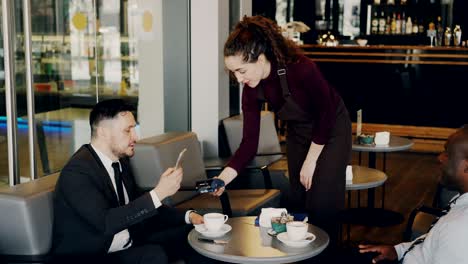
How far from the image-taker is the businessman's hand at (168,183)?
10.4 ft

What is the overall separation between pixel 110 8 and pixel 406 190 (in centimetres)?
414

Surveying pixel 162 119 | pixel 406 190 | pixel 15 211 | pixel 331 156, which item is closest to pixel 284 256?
pixel 331 156

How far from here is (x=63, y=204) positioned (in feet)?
10.4

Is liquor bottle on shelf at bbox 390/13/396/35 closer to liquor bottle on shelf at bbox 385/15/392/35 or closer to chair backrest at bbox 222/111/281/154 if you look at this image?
liquor bottle on shelf at bbox 385/15/392/35

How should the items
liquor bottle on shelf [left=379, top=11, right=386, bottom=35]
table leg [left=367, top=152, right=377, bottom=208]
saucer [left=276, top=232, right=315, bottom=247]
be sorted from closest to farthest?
saucer [left=276, top=232, right=315, bottom=247] < table leg [left=367, top=152, right=377, bottom=208] < liquor bottle on shelf [left=379, top=11, right=386, bottom=35]

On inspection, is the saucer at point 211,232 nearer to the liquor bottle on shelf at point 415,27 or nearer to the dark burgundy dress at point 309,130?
the dark burgundy dress at point 309,130

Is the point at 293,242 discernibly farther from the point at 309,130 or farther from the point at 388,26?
the point at 388,26

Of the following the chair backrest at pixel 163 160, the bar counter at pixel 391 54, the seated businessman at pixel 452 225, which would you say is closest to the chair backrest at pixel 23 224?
the chair backrest at pixel 163 160

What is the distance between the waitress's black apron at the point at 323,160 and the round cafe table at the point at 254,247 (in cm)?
26

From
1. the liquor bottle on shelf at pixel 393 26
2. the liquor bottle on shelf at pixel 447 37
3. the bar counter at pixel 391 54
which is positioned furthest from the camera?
the liquor bottle on shelf at pixel 393 26

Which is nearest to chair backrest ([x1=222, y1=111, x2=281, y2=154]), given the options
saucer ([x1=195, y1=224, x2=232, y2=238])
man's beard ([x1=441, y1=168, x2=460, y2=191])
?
saucer ([x1=195, y1=224, x2=232, y2=238])

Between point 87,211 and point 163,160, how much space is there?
1.54 meters

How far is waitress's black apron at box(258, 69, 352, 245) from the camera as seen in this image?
138 inches

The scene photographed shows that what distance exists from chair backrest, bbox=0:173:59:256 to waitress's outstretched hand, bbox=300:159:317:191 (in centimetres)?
131
